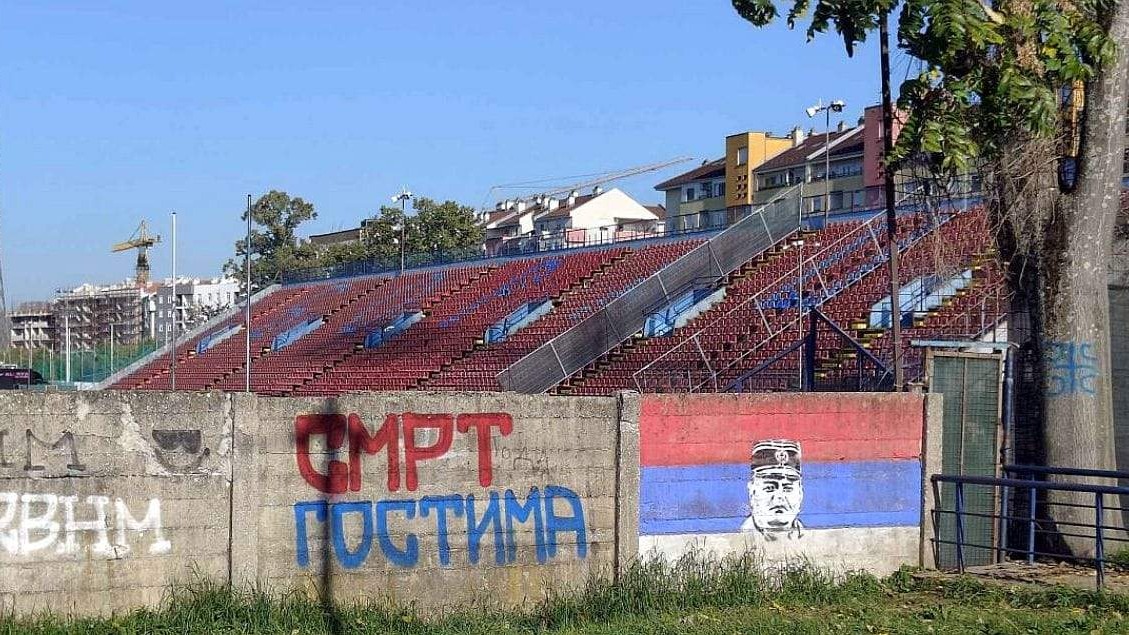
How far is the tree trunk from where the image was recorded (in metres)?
13.8

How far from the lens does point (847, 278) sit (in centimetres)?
3050

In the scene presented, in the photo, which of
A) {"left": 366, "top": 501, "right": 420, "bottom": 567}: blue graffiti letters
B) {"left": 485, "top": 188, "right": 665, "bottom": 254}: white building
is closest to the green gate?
{"left": 366, "top": 501, "right": 420, "bottom": 567}: blue graffiti letters

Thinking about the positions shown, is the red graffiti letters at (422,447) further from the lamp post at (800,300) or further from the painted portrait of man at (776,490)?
the lamp post at (800,300)

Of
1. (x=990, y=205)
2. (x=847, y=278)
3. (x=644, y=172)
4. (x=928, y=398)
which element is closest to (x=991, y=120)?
(x=990, y=205)

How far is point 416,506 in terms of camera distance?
36.5ft

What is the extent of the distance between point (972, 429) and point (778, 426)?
257 cm

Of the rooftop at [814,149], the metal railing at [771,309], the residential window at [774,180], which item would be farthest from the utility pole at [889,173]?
the residential window at [774,180]

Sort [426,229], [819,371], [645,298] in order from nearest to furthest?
[819,371], [645,298], [426,229]

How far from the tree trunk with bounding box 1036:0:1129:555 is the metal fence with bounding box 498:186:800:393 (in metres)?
16.7

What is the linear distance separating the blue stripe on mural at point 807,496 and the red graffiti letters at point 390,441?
62.0 inches

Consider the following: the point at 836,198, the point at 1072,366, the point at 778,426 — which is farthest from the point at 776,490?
the point at 836,198

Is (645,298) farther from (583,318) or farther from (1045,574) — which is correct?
(1045,574)

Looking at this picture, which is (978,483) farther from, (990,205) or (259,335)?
(259,335)

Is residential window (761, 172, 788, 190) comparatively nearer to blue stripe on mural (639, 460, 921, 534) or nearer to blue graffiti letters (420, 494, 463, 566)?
blue stripe on mural (639, 460, 921, 534)
